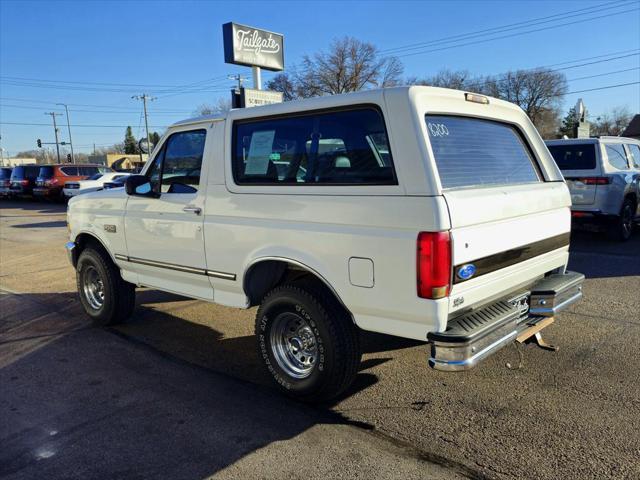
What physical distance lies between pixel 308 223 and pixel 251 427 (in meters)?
1.44

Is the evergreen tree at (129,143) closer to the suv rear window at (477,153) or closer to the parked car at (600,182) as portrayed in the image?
the parked car at (600,182)

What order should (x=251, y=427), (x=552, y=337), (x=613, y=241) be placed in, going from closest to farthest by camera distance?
(x=251, y=427) → (x=552, y=337) → (x=613, y=241)

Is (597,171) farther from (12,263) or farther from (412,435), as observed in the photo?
(12,263)

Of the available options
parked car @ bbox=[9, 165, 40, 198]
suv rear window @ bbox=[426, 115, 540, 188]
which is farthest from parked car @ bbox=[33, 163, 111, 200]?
suv rear window @ bbox=[426, 115, 540, 188]

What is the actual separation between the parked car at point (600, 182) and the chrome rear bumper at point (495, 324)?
5.86 m

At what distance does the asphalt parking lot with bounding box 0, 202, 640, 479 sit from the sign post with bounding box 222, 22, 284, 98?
8782 millimetres

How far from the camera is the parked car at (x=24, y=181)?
26.8 meters

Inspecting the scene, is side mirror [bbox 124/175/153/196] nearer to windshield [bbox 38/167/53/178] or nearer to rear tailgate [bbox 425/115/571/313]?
rear tailgate [bbox 425/115/571/313]

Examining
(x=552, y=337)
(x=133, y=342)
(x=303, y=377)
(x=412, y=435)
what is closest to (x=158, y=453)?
(x=303, y=377)

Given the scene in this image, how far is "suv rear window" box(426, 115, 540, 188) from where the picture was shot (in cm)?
338

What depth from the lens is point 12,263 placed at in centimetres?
978

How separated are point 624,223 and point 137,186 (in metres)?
8.96

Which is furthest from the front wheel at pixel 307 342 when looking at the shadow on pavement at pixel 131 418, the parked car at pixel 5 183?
the parked car at pixel 5 183

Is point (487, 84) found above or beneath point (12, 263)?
above
